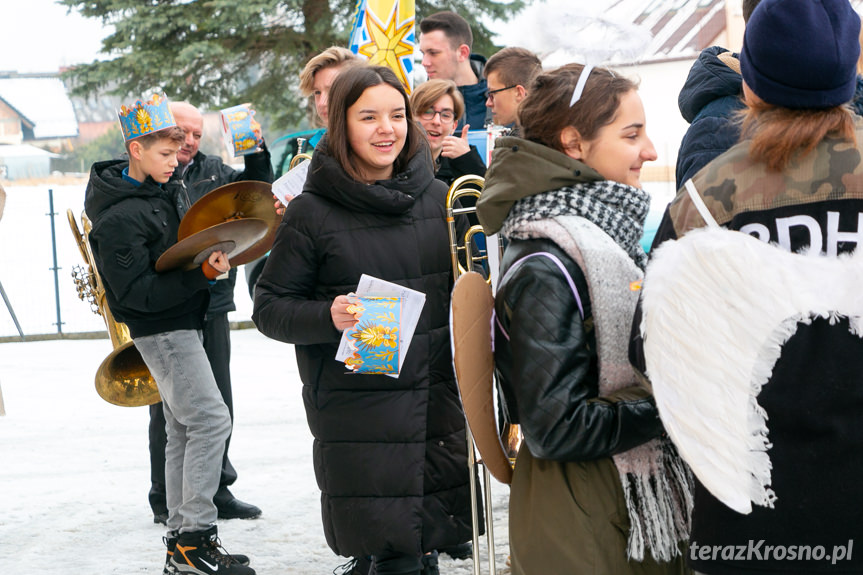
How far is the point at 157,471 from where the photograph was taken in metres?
4.98

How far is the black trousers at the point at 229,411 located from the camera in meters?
4.98

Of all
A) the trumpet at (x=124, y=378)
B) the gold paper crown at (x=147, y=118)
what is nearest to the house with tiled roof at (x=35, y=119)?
the trumpet at (x=124, y=378)

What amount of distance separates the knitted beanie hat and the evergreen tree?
43.3 feet

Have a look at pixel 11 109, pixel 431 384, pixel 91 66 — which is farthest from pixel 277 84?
pixel 431 384

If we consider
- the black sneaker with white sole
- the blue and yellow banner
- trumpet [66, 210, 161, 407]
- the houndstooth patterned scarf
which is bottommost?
the black sneaker with white sole

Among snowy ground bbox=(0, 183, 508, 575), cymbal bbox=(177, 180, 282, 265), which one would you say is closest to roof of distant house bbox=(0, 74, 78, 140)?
snowy ground bbox=(0, 183, 508, 575)

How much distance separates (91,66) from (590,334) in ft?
48.8

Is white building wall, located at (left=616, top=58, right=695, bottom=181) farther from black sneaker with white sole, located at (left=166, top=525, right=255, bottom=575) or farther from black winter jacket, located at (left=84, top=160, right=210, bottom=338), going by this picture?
black sneaker with white sole, located at (left=166, top=525, right=255, bottom=575)

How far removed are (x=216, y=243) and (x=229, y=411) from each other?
1.26 metres

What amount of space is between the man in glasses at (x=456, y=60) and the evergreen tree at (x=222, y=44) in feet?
29.2

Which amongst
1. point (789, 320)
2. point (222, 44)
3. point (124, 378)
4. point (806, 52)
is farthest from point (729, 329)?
point (222, 44)

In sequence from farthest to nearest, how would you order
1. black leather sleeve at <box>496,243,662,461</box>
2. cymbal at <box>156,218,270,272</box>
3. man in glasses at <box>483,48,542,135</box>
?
man in glasses at <box>483,48,542,135</box> < cymbal at <box>156,218,270,272</box> < black leather sleeve at <box>496,243,662,461</box>

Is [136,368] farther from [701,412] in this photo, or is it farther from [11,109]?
[11,109]

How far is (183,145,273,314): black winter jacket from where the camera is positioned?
5.01m
